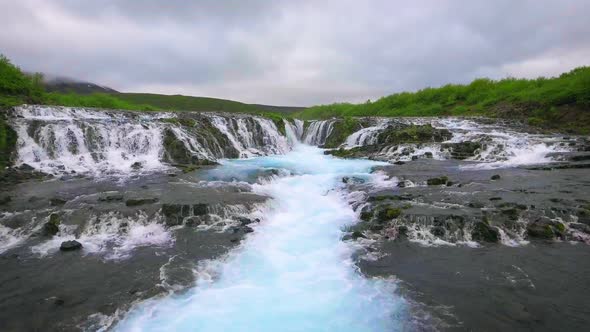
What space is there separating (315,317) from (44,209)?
9.38 meters

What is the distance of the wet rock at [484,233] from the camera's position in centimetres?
852

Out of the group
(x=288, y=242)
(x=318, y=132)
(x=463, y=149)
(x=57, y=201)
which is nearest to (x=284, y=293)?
(x=288, y=242)

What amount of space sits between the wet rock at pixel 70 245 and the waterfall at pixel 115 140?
8404 millimetres

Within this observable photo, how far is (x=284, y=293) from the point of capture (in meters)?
7.00

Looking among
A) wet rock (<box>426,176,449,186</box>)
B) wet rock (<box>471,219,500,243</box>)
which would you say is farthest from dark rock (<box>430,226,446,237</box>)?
wet rock (<box>426,176,449,186</box>)

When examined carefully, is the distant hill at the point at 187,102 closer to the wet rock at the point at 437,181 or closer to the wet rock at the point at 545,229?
the wet rock at the point at 437,181

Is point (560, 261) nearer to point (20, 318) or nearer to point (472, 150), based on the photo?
point (20, 318)

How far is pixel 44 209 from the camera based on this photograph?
34.1ft

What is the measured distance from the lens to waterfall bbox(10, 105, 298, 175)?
16.9 m

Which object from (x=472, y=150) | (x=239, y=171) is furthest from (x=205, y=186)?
(x=472, y=150)

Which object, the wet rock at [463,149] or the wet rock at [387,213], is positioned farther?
the wet rock at [463,149]

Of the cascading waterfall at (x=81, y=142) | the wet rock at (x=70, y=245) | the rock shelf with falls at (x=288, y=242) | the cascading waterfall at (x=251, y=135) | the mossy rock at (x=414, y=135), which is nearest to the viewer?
the rock shelf with falls at (x=288, y=242)

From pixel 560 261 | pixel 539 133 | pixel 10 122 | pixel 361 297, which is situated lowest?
pixel 361 297

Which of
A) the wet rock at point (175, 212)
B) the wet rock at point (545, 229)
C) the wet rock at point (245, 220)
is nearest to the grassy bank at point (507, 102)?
the wet rock at point (545, 229)
